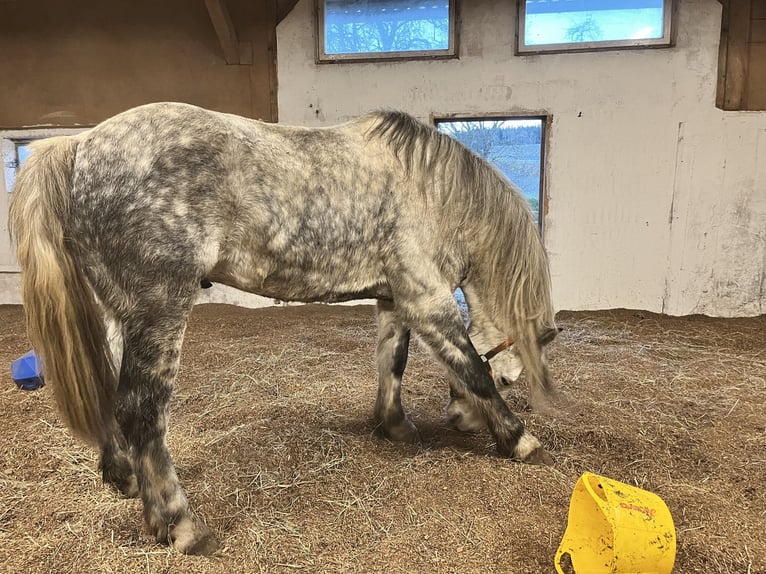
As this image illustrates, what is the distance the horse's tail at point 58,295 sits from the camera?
5.16 ft

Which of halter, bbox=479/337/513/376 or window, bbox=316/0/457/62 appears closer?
halter, bbox=479/337/513/376

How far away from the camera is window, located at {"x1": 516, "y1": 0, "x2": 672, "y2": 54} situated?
4.95 m

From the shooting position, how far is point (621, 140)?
5109 mm

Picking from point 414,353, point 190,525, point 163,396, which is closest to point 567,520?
point 190,525

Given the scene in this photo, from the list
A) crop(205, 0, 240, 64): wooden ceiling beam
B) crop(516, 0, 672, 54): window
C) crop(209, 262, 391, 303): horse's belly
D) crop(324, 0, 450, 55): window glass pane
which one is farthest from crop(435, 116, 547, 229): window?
crop(209, 262, 391, 303): horse's belly

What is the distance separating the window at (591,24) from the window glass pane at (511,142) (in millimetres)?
742

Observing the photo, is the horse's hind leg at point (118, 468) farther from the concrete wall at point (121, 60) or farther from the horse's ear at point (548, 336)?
the concrete wall at point (121, 60)

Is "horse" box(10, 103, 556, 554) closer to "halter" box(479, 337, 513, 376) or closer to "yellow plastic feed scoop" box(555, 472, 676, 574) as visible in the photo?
"halter" box(479, 337, 513, 376)

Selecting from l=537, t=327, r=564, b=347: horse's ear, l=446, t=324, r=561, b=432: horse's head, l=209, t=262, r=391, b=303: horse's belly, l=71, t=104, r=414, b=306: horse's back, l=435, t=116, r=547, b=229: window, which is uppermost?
l=435, t=116, r=547, b=229: window

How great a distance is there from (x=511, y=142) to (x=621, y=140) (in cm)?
107

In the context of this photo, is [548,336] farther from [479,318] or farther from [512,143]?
[512,143]

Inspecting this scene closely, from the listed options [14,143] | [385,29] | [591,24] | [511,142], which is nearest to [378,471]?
[511,142]

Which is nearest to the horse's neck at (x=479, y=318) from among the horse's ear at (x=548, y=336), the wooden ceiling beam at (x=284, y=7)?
the horse's ear at (x=548, y=336)

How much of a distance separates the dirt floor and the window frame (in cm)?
202
